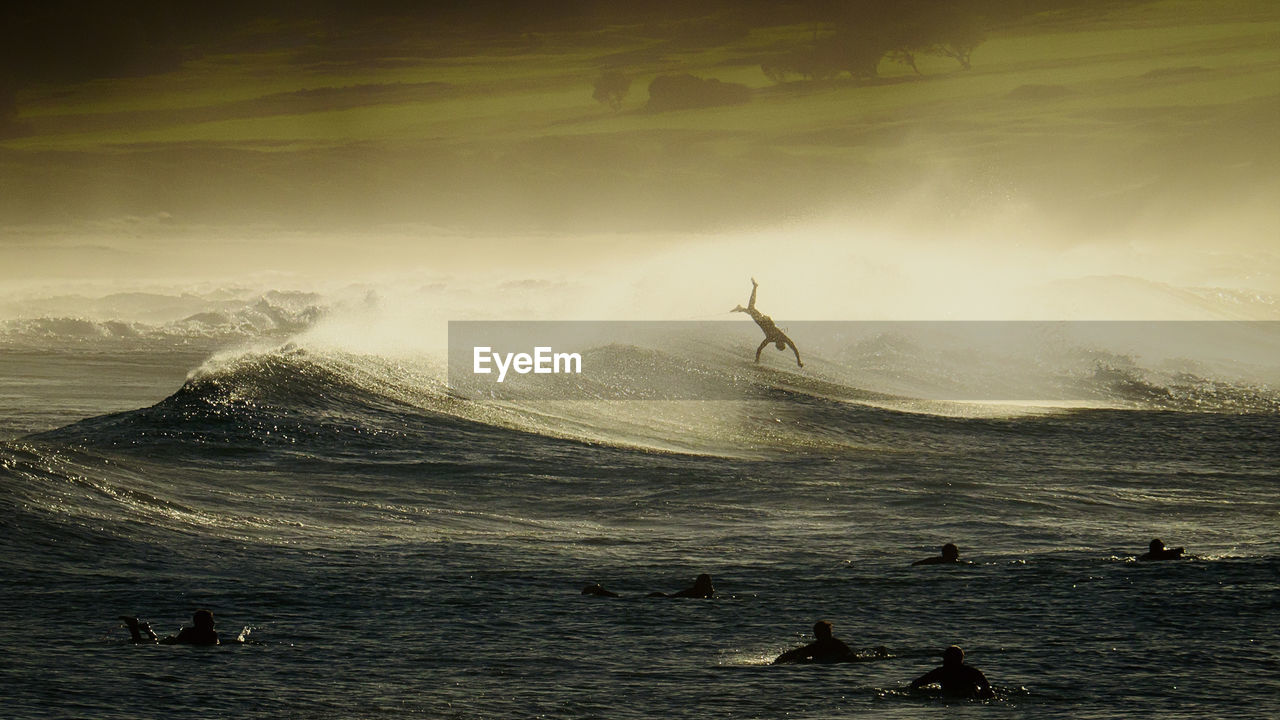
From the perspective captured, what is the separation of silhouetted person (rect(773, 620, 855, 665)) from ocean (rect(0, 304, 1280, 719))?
314 millimetres

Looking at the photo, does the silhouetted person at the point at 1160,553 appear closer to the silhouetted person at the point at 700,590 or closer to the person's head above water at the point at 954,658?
the silhouetted person at the point at 700,590

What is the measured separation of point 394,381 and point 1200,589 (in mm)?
23788

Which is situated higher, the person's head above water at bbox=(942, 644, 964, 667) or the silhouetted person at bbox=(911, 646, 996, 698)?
the person's head above water at bbox=(942, 644, 964, 667)

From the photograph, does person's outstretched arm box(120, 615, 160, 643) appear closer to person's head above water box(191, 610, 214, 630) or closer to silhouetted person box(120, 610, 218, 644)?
silhouetted person box(120, 610, 218, 644)

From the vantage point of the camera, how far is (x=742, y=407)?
123 ft

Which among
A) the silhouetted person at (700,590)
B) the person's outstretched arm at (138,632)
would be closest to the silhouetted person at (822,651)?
the silhouetted person at (700,590)

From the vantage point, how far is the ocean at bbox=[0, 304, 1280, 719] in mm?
12391

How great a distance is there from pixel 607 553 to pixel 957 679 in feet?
26.6

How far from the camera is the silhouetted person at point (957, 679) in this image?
12148 millimetres

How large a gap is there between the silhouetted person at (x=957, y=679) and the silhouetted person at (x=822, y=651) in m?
1.20

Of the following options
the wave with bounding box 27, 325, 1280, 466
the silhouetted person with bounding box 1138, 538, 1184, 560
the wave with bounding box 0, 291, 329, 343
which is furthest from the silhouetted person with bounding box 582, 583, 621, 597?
the wave with bounding box 0, 291, 329, 343

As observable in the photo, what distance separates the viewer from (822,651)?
13.5 m

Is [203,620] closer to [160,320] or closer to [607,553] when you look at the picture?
[607,553]

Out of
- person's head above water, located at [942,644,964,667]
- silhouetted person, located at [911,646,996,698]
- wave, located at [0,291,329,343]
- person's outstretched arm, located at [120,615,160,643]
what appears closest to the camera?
silhouetted person, located at [911,646,996,698]
